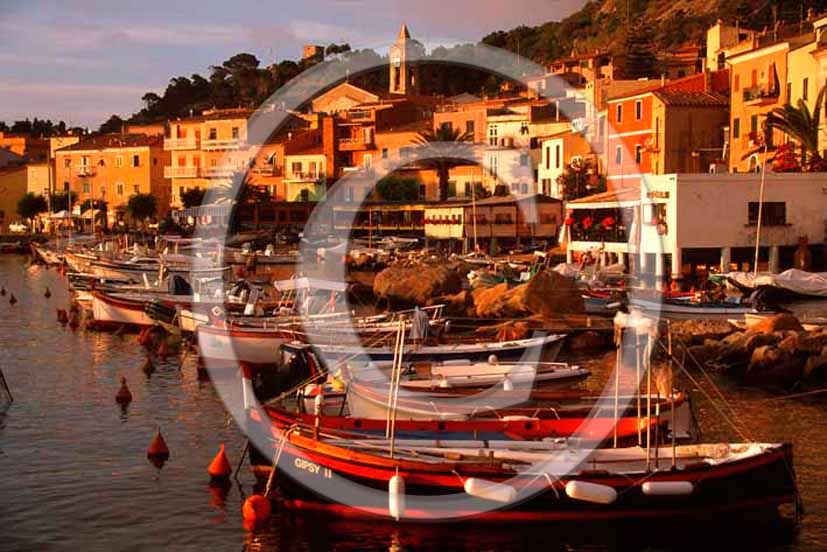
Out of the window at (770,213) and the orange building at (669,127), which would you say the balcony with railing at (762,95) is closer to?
the orange building at (669,127)

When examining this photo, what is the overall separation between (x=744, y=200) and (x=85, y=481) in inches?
1290

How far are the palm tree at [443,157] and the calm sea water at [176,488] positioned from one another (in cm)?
4996

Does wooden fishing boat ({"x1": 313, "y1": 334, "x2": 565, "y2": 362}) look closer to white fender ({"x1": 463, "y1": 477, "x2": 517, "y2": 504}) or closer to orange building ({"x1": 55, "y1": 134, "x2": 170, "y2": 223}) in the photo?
white fender ({"x1": 463, "y1": 477, "x2": 517, "y2": 504})

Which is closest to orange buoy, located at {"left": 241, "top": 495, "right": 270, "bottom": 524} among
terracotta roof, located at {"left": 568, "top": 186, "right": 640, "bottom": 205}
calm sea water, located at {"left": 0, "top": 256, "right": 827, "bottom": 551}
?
calm sea water, located at {"left": 0, "top": 256, "right": 827, "bottom": 551}

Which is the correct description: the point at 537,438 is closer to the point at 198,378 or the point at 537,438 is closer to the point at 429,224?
the point at 198,378

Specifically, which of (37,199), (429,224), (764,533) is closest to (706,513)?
(764,533)

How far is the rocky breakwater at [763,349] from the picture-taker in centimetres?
2989

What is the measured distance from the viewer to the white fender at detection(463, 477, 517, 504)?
17.5m

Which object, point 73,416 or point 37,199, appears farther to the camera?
point 37,199

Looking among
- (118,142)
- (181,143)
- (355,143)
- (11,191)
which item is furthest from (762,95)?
(11,191)

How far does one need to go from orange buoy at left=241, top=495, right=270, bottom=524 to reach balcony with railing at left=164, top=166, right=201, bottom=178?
90.4 metres

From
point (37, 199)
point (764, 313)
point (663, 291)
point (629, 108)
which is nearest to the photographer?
point (764, 313)

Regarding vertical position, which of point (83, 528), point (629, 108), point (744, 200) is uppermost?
point (629, 108)

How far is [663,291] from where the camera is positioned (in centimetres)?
4259
